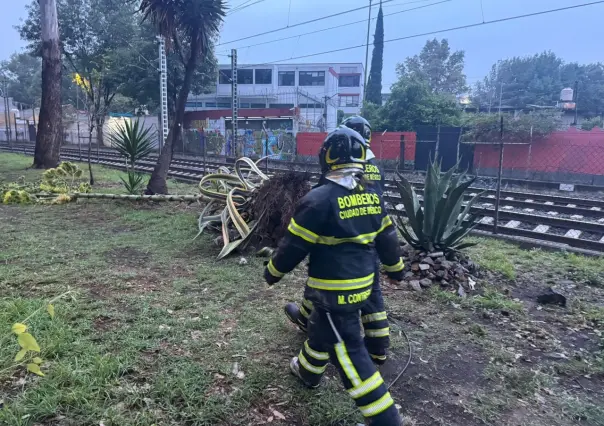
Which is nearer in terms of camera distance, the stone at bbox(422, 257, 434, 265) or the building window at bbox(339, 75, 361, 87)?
the stone at bbox(422, 257, 434, 265)

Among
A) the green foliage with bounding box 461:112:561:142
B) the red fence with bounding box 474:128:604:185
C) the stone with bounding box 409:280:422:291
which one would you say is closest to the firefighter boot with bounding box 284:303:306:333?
the stone with bounding box 409:280:422:291

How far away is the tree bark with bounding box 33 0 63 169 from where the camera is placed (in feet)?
51.0

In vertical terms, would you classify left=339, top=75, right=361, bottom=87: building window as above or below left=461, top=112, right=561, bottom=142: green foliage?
above

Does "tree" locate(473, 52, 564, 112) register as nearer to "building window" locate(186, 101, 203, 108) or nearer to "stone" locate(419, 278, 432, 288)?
"building window" locate(186, 101, 203, 108)

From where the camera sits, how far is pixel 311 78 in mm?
53562

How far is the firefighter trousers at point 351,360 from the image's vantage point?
7.77 ft

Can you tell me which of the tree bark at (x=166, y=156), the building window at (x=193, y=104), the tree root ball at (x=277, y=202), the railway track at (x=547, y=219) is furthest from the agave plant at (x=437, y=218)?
the building window at (x=193, y=104)

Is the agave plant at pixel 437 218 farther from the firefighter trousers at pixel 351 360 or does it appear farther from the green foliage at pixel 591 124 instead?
the green foliage at pixel 591 124

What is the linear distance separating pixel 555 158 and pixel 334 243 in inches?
735

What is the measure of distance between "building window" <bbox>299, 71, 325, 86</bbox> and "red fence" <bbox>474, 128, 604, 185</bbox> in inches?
1465

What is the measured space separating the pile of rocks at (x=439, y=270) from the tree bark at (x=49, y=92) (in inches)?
631

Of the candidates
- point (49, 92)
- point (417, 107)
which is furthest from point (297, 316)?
point (417, 107)

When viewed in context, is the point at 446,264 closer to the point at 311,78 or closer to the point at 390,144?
the point at 390,144

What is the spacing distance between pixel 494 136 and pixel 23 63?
275 ft
